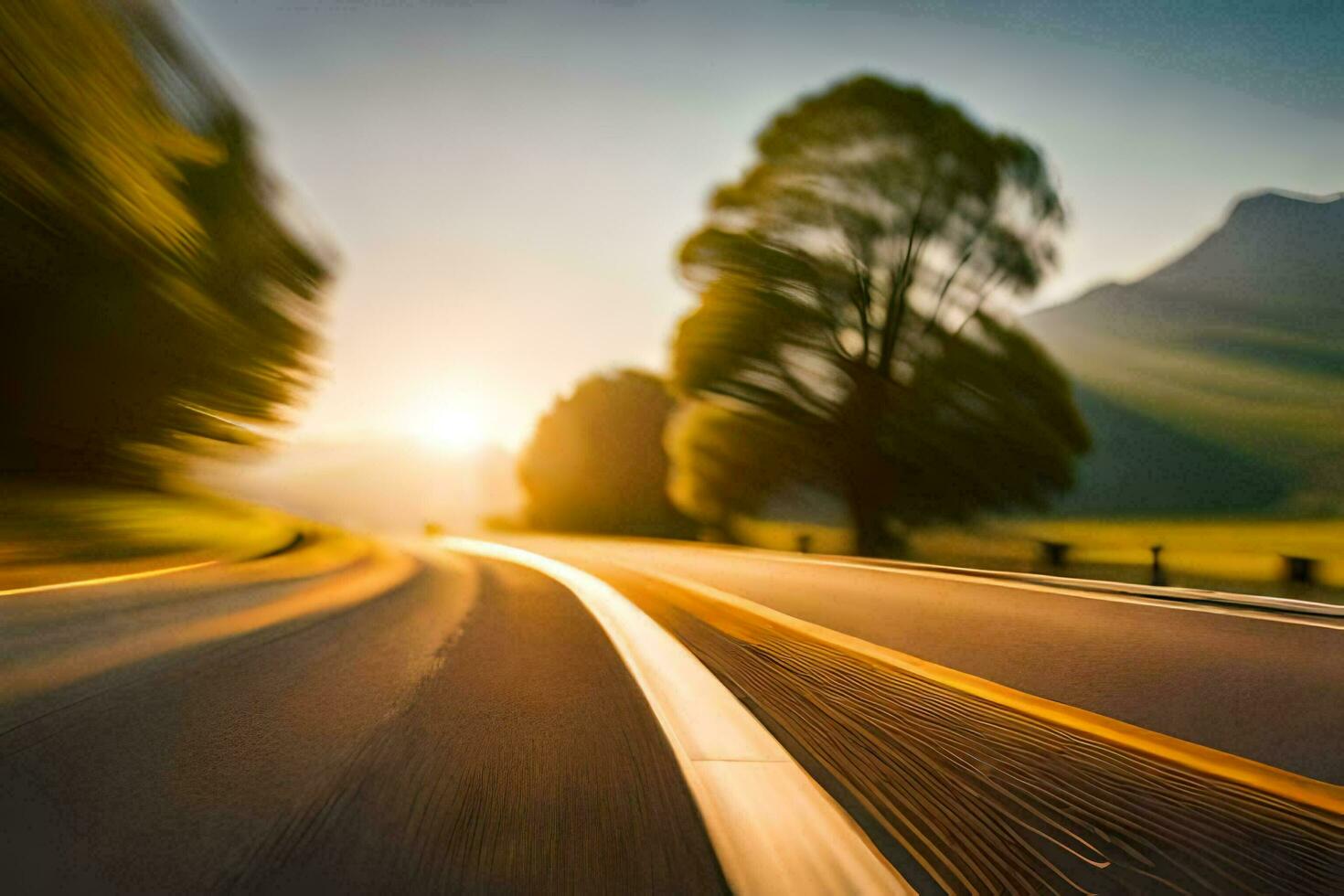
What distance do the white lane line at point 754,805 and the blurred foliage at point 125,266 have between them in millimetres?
7208

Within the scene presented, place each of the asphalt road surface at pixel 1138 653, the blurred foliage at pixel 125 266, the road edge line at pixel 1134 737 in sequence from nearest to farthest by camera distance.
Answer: the road edge line at pixel 1134 737
the asphalt road surface at pixel 1138 653
the blurred foliage at pixel 125 266

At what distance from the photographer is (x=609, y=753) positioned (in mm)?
3496

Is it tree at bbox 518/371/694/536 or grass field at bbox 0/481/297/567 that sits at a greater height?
tree at bbox 518/371/694/536

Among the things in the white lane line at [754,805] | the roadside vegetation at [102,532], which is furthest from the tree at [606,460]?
the white lane line at [754,805]

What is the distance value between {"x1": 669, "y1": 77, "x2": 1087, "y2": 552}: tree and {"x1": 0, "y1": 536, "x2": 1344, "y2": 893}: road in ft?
44.7

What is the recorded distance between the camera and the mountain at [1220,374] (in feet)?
162

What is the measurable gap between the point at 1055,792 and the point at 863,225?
810 inches

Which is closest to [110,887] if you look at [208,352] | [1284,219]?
[208,352]

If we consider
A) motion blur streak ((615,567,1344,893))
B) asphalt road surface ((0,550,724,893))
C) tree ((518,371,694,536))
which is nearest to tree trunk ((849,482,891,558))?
asphalt road surface ((0,550,724,893))

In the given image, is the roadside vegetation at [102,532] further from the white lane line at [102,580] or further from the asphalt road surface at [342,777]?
the asphalt road surface at [342,777]

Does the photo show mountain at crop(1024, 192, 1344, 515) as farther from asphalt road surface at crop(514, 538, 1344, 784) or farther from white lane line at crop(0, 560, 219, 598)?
white lane line at crop(0, 560, 219, 598)

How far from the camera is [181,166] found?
13.3 meters

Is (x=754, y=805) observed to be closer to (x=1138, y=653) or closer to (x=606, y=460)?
(x=1138, y=653)

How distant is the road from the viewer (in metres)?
2.34
